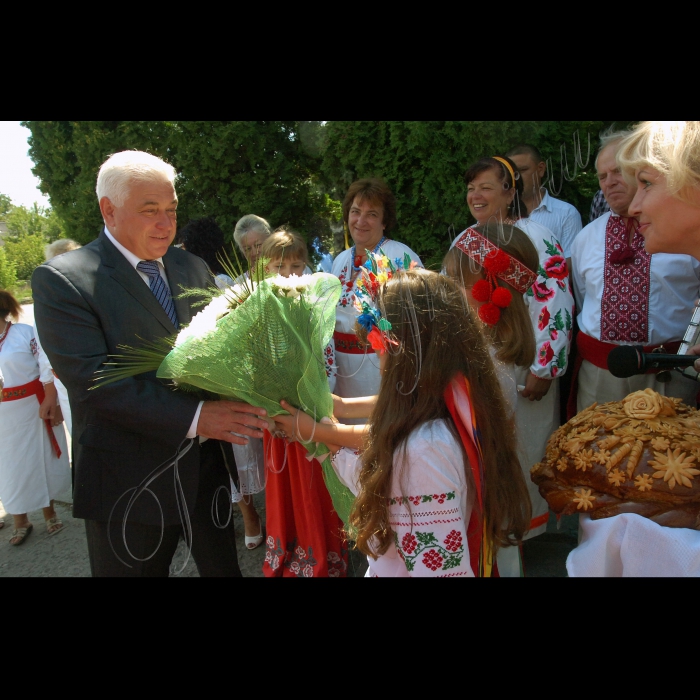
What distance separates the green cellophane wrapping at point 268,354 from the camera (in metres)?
1.88

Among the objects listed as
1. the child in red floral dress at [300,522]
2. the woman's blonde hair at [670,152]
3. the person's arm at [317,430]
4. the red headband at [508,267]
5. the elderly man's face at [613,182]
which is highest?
the elderly man's face at [613,182]

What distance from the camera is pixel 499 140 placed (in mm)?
4004

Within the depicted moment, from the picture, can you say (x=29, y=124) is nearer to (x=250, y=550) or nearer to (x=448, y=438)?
(x=250, y=550)

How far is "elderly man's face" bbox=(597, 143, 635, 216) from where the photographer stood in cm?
294

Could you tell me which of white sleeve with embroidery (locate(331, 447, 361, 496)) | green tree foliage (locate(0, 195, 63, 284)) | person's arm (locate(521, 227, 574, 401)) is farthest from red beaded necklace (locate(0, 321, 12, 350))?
green tree foliage (locate(0, 195, 63, 284))

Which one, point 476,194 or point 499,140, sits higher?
point 499,140

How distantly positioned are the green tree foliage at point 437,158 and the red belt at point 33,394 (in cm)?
290

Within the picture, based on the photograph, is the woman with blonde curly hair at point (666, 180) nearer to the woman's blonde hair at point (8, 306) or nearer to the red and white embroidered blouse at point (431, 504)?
the red and white embroidered blouse at point (431, 504)

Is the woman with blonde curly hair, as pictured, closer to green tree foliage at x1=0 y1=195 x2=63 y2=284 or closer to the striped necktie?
the striped necktie

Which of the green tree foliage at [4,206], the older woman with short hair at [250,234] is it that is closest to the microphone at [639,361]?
the older woman with short hair at [250,234]

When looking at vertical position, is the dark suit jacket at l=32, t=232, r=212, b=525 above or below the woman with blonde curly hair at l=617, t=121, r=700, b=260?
below

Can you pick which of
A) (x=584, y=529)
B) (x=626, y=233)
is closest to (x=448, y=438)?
(x=584, y=529)

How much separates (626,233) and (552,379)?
85 centimetres

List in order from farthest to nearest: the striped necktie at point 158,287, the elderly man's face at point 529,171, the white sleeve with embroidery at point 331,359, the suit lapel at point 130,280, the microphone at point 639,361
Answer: the elderly man's face at point 529,171 < the white sleeve with embroidery at point 331,359 < the striped necktie at point 158,287 < the suit lapel at point 130,280 < the microphone at point 639,361
